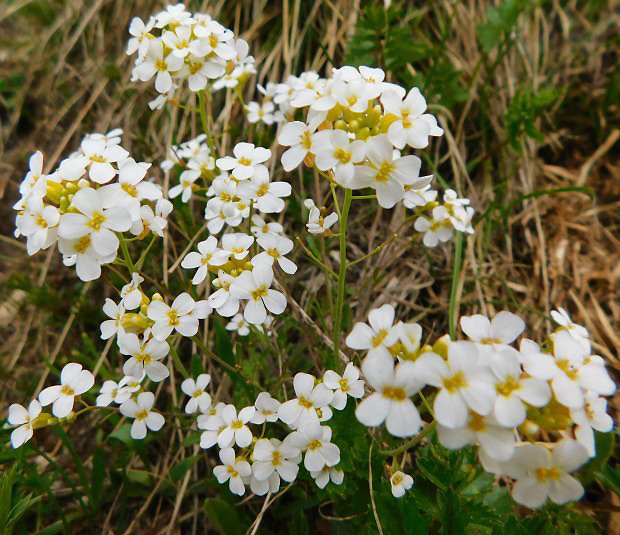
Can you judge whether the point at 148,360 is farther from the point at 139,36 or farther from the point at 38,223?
the point at 139,36

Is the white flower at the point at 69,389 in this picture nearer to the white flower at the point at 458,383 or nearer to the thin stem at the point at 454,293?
the white flower at the point at 458,383

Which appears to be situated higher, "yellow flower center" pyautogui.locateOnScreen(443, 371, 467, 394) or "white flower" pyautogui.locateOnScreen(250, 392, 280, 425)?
"yellow flower center" pyautogui.locateOnScreen(443, 371, 467, 394)

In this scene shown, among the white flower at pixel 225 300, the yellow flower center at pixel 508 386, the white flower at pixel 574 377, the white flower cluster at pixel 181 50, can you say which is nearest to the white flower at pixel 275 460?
the white flower at pixel 225 300

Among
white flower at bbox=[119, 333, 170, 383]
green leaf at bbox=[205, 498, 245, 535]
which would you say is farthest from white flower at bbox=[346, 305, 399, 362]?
green leaf at bbox=[205, 498, 245, 535]

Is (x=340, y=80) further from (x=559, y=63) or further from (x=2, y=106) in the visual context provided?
(x=2, y=106)

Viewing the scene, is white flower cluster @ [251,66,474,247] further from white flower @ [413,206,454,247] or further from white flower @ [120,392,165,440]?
white flower @ [120,392,165,440]

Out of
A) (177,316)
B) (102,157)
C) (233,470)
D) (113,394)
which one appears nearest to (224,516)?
(233,470)
